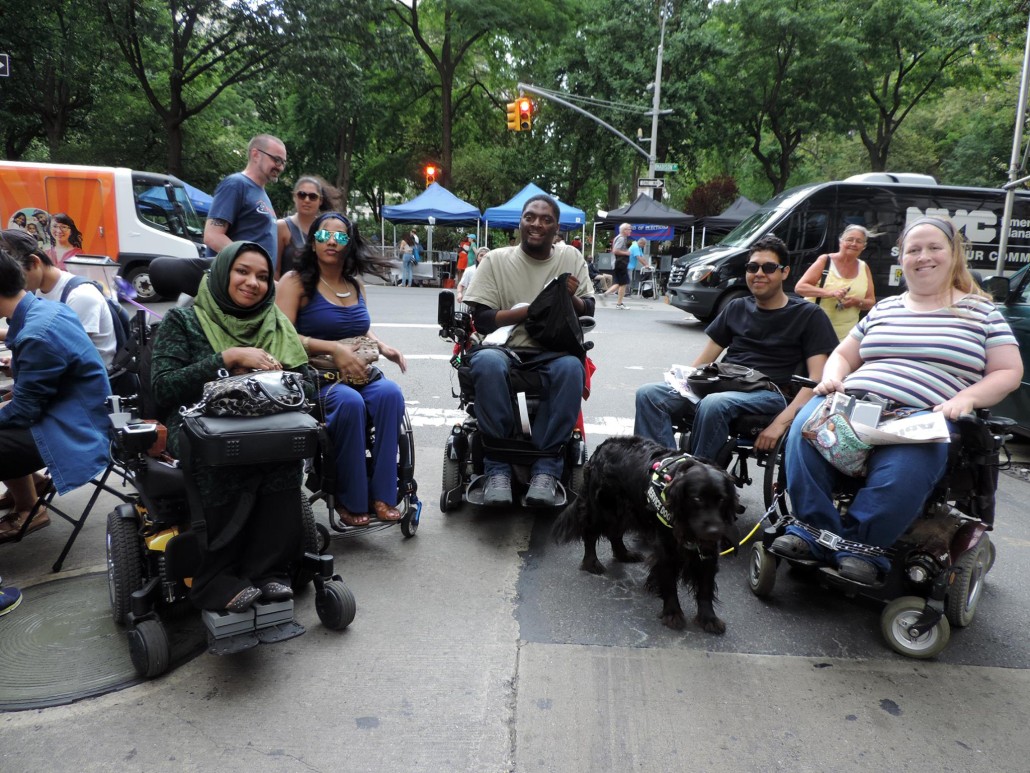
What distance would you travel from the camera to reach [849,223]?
12.2 meters

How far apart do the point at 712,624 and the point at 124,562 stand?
2.39m

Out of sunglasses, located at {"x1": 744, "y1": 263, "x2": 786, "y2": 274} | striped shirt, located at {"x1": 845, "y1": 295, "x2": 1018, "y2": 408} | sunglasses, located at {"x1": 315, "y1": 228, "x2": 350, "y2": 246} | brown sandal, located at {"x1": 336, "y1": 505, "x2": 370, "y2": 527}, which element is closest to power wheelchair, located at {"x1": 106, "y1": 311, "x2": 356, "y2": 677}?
brown sandal, located at {"x1": 336, "y1": 505, "x2": 370, "y2": 527}

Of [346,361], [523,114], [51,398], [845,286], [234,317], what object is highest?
[523,114]

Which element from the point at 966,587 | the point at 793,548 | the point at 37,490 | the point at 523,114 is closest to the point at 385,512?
the point at 793,548

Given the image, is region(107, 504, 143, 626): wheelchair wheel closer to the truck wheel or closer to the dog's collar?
the dog's collar

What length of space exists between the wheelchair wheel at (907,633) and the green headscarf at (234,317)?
2.74 metres

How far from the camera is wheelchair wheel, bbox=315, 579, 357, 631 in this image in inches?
115

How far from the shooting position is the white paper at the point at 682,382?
13.9 ft

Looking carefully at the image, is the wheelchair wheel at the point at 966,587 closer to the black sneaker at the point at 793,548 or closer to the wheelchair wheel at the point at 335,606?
the black sneaker at the point at 793,548

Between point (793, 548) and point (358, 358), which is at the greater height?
point (358, 358)

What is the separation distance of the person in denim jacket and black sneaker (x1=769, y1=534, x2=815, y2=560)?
10.1ft

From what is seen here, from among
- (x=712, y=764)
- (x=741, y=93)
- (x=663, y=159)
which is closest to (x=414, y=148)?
(x=663, y=159)

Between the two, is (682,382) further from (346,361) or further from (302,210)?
(302,210)

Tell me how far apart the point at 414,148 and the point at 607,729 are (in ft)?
127
